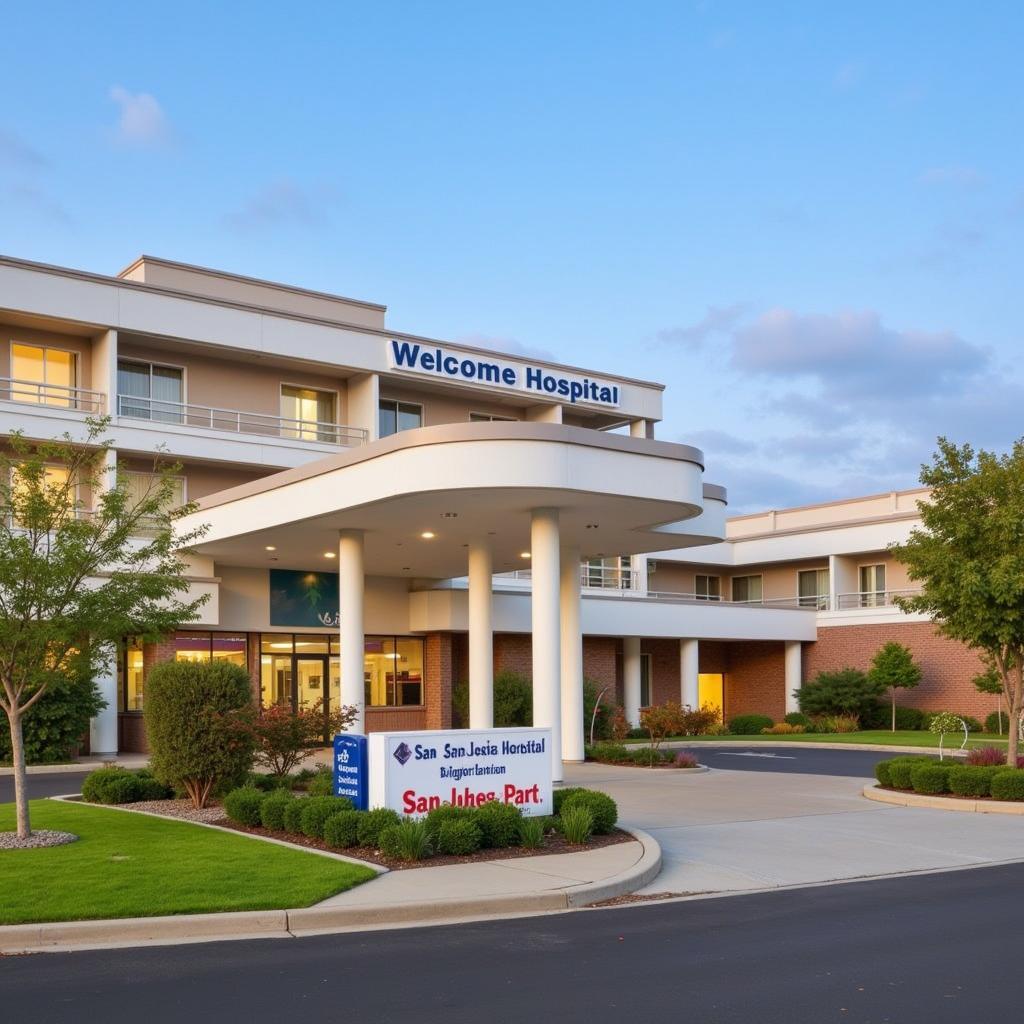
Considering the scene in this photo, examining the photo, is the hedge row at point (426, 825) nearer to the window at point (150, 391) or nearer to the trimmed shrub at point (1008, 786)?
the trimmed shrub at point (1008, 786)

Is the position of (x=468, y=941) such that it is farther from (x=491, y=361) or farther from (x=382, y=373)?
(x=491, y=361)

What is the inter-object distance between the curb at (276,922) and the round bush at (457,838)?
6.90 ft

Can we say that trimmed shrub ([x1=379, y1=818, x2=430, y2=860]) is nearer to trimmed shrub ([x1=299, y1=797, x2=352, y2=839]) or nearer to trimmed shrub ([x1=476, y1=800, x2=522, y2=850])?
trimmed shrub ([x1=476, y1=800, x2=522, y2=850])

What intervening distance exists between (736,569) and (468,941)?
4984 centimetres

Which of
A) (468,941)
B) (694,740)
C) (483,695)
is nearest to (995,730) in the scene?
(694,740)

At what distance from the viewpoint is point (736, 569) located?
192ft

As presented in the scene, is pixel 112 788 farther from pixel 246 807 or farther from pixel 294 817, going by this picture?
pixel 294 817

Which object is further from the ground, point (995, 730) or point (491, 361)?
point (491, 361)

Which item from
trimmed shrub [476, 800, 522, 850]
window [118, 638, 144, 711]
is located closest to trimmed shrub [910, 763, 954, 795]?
trimmed shrub [476, 800, 522, 850]

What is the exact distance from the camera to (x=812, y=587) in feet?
180

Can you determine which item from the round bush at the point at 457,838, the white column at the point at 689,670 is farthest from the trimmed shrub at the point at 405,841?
the white column at the point at 689,670

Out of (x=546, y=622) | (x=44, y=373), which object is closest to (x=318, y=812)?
(x=546, y=622)

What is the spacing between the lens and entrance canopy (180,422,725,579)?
2041cm

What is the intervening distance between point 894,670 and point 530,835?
3491 cm
